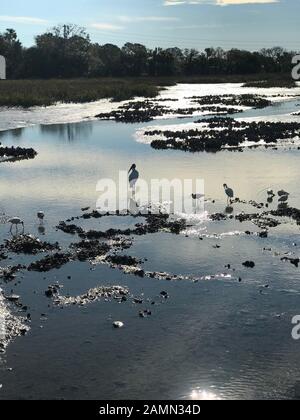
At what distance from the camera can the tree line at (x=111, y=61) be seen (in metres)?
115

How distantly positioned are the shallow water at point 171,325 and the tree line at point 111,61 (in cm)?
9728

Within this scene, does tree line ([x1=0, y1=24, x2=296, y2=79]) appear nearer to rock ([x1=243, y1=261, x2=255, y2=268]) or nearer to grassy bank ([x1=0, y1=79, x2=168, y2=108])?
grassy bank ([x1=0, y1=79, x2=168, y2=108])

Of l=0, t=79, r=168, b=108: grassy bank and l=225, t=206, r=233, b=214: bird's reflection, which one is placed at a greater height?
l=0, t=79, r=168, b=108: grassy bank

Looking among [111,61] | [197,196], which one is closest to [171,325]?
[197,196]

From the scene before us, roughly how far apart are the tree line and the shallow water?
9728 cm

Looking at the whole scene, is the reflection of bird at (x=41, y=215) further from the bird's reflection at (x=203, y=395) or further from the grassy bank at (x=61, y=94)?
the grassy bank at (x=61, y=94)

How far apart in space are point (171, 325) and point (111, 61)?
115 meters

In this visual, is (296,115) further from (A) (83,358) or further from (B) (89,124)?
(A) (83,358)

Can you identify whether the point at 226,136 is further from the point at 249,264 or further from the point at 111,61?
the point at 111,61

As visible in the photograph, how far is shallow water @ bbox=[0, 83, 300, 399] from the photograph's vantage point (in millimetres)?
10109

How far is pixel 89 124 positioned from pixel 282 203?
30.5m

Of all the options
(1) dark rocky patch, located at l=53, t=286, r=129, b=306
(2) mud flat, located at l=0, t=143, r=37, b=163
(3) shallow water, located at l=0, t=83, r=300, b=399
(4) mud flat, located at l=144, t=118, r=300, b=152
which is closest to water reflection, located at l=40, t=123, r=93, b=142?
(4) mud flat, located at l=144, t=118, r=300, b=152

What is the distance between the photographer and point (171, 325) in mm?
12125

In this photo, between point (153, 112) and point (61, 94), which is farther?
point (61, 94)
